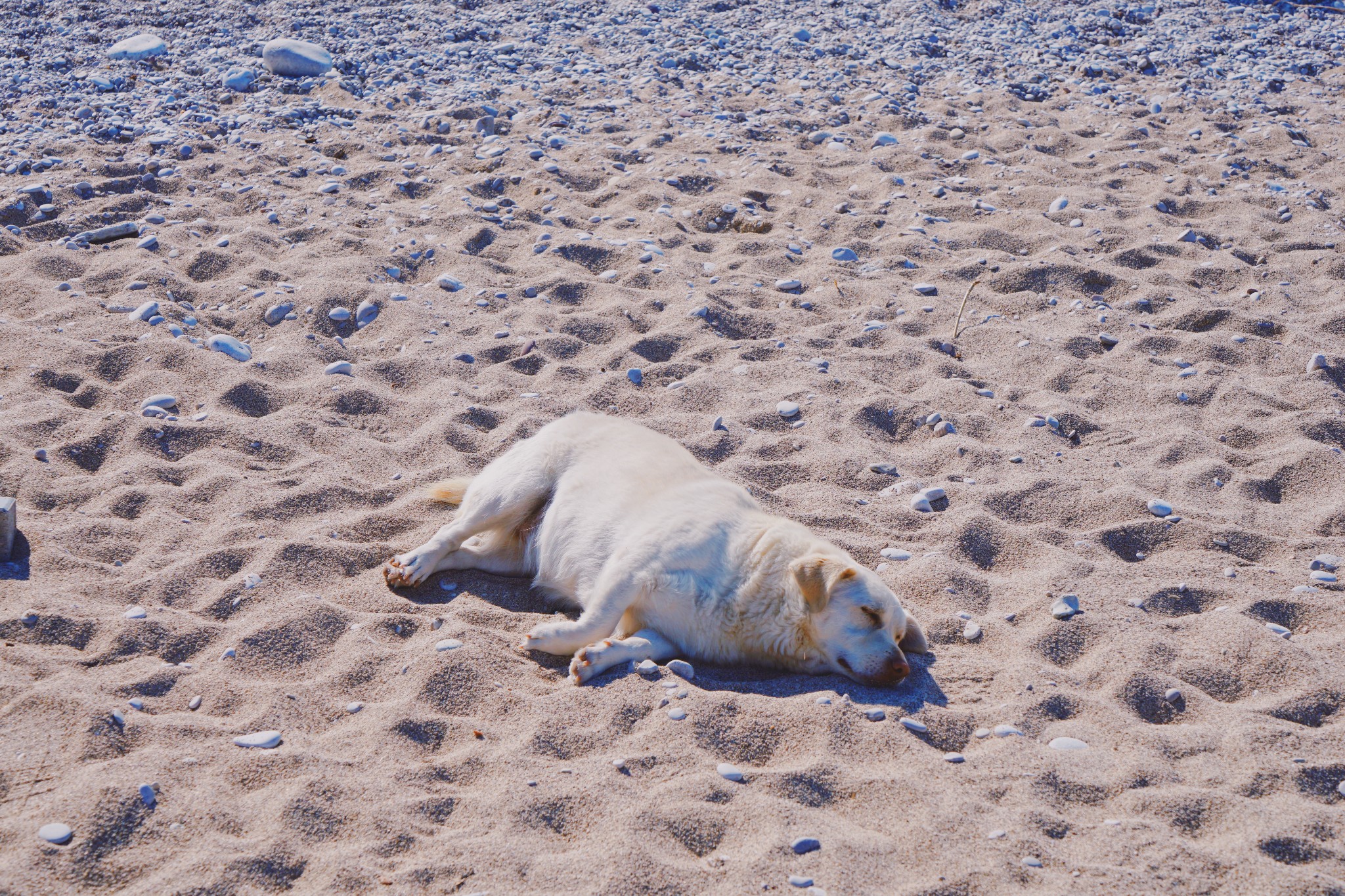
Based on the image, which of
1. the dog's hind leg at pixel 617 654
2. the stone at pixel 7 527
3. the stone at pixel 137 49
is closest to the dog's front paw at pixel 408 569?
the dog's hind leg at pixel 617 654

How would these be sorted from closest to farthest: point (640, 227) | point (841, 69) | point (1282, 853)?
point (1282, 853)
point (640, 227)
point (841, 69)

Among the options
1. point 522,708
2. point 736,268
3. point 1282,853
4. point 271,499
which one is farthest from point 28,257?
point 1282,853

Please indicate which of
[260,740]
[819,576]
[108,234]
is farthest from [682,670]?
[108,234]

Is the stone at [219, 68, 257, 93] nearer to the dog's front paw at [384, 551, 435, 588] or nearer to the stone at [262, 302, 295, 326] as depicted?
the stone at [262, 302, 295, 326]

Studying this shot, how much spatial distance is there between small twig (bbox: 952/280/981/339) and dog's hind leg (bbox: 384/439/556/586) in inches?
115

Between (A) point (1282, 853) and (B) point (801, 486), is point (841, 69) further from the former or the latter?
(A) point (1282, 853)

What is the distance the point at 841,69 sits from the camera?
10.3 meters

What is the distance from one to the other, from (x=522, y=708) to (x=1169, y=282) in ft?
17.6

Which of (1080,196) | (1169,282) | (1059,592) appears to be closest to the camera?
(1059,592)

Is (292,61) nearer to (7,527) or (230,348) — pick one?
(230,348)

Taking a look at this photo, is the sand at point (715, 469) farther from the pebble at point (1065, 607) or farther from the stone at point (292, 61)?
the stone at point (292, 61)

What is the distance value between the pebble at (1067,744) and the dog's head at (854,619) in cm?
52

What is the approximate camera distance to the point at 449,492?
4.67 m

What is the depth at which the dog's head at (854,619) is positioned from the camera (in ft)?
11.9
